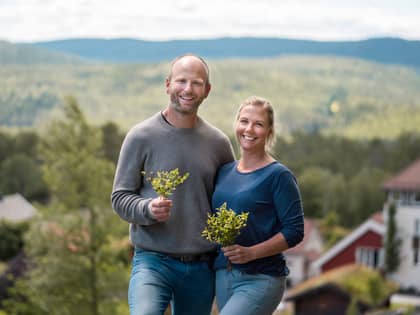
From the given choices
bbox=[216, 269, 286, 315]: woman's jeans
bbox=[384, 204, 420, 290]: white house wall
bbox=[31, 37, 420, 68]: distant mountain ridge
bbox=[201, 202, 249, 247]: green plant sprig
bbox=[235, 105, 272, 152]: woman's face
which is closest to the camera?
bbox=[201, 202, 249, 247]: green plant sprig

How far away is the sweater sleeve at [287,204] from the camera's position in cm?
310

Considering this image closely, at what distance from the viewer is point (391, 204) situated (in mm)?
31797

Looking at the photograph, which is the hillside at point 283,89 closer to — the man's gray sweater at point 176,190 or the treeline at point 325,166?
the treeline at point 325,166

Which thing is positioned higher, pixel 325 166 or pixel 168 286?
pixel 168 286

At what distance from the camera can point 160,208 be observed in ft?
10.0

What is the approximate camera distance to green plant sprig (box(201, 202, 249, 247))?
9.85ft

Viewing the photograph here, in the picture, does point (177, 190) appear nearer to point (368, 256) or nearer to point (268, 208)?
point (268, 208)

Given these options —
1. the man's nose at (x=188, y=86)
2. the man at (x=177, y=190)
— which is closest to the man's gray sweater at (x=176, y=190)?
the man at (x=177, y=190)

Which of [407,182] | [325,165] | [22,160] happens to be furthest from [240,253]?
[325,165]

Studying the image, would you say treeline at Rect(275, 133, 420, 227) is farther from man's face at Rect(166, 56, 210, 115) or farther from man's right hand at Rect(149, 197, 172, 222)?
man's right hand at Rect(149, 197, 172, 222)

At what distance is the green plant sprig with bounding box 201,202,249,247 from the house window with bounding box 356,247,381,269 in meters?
30.2

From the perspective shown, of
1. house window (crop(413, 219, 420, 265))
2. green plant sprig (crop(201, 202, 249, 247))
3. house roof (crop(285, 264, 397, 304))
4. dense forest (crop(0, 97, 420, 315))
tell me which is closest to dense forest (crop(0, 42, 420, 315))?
dense forest (crop(0, 97, 420, 315))

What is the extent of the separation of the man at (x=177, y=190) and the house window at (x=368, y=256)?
1179 inches

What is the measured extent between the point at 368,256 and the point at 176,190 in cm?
3094
